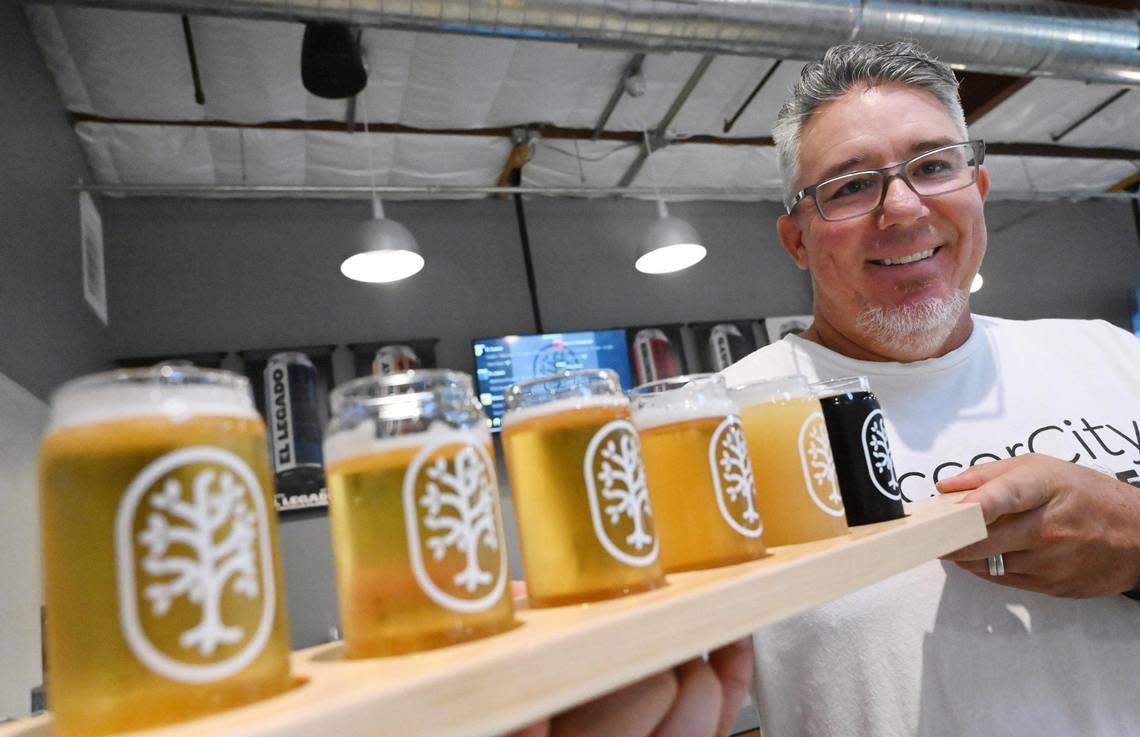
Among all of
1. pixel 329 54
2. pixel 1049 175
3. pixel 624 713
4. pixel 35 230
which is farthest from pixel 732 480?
pixel 1049 175

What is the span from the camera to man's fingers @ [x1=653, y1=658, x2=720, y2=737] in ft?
2.06

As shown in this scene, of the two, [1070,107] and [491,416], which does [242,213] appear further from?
[1070,107]

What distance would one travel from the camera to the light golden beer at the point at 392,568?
1.66 ft

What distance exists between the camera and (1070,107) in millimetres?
5160

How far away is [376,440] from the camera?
1.75 feet

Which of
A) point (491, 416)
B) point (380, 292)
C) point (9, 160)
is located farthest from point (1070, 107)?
point (9, 160)

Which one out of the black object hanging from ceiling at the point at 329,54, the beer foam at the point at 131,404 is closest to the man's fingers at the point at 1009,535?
the beer foam at the point at 131,404

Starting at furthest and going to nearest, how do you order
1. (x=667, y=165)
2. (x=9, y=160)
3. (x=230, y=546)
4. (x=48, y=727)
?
1. (x=667, y=165)
2. (x=9, y=160)
3. (x=48, y=727)
4. (x=230, y=546)

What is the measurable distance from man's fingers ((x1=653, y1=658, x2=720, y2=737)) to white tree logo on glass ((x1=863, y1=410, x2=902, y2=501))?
1.31ft

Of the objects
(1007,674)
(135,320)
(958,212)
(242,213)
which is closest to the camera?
(1007,674)

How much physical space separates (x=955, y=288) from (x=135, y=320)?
4.57 m

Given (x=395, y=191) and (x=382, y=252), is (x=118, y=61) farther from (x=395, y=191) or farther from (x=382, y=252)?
(x=395, y=191)

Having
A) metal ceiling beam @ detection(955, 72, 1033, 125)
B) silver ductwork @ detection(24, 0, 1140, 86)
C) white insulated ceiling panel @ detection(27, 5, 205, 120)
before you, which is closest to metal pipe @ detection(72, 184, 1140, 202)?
white insulated ceiling panel @ detection(27, 5, 205, 120)

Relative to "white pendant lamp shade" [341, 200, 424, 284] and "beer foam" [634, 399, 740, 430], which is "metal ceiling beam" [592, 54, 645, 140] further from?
"beer foam" [634, 399, 740, 430]
